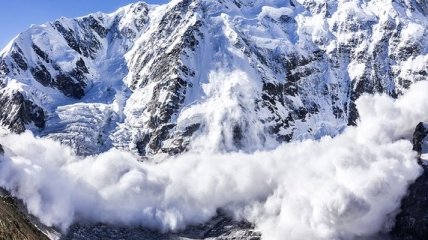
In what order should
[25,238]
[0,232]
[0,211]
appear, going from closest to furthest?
[0,232] < [25,238] < [0,211]

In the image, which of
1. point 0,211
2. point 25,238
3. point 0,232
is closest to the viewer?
point 0,232

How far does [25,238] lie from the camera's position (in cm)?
13662

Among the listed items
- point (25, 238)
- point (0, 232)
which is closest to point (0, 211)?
point (25, 238)

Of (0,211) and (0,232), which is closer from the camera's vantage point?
(0,232)

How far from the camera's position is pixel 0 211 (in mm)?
152375

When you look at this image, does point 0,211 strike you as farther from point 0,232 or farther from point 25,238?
point 0,232

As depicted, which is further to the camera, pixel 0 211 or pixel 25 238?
pixel 0 211

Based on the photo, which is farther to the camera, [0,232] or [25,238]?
[25,238]

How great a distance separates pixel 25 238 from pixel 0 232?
15444 mm

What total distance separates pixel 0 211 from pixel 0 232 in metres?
32.1

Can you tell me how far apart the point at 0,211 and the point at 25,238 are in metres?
18.5
